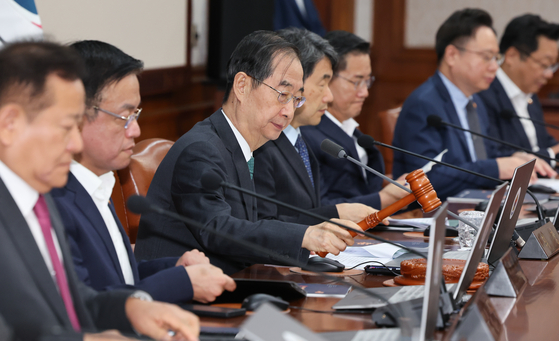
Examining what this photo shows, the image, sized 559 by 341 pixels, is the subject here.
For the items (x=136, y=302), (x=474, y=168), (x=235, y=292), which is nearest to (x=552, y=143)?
(x=474, y=168)

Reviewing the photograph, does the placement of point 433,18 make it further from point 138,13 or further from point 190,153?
point 190,153

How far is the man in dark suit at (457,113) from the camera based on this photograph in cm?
315

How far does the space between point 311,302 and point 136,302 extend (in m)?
0.40

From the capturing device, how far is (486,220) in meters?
1.33

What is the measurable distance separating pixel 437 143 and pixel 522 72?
3.95 ft

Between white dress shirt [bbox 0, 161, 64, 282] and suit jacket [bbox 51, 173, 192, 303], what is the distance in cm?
21

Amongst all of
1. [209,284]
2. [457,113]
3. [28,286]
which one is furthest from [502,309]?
[457,113]

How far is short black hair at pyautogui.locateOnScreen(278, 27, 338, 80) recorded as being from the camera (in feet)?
7.98

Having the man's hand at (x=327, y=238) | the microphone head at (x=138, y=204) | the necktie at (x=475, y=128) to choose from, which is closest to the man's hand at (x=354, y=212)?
the man's hand at (x=327, y=238)

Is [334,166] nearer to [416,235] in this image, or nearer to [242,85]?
[416,235]

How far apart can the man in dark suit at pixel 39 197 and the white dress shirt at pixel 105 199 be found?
28 centimetres

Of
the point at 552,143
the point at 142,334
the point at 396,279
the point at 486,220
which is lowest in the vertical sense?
the point at 552,143

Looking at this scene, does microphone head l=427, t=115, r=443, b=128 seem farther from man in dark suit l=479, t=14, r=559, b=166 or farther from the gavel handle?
man in dark suit l=479, t=14, r=559, b=166

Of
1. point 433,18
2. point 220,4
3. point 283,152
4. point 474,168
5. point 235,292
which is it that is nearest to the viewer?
point 235,292
